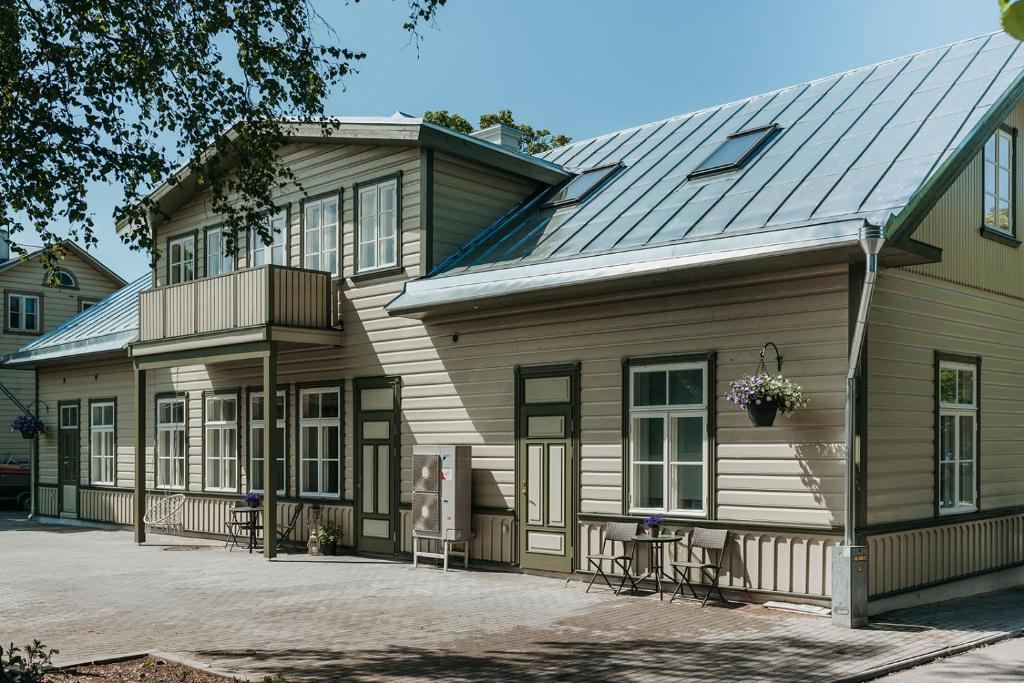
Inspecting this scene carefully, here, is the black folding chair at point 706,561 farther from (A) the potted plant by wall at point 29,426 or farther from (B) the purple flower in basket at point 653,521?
(A) the potted plant by wall at point 29,426

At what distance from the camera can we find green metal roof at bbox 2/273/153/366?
2148 cm

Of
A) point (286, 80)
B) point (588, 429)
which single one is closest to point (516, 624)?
point (588, 429)

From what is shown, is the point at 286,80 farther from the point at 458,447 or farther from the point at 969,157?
the point at 969,157

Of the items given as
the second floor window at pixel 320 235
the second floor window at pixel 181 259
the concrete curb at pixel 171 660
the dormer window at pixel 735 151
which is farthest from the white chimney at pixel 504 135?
the concrete curb at pixel 171 660

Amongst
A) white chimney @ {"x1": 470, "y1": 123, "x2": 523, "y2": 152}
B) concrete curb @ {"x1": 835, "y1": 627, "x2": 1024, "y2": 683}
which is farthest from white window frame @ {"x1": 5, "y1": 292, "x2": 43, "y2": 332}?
concrete curb @ {"x1": 835, "y1": 627, "x2": 1024, "y2": 683}

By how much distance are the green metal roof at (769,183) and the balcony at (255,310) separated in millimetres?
1840

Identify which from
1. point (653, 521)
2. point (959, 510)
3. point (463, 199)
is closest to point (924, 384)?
point (959, 510)

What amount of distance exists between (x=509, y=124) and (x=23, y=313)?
1701 centimetres

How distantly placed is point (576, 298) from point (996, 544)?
6060mm

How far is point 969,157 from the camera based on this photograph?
11234mm

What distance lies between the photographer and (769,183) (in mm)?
12219

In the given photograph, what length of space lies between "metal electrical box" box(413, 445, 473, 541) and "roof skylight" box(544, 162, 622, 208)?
4.12 m

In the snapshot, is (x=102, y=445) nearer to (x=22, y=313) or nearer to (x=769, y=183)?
(x=22, y=313)

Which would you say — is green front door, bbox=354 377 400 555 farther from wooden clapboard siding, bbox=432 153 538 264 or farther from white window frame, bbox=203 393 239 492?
white window frame, bbox=203 393 239 492
